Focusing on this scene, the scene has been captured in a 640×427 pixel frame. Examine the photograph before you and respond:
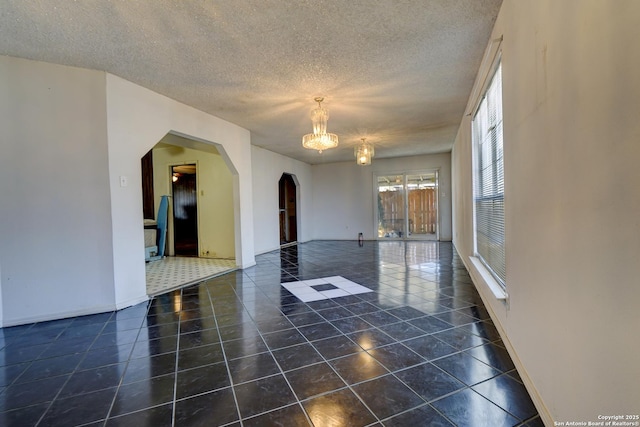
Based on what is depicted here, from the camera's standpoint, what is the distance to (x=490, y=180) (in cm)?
290

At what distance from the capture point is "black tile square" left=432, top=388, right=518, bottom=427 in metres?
1.41

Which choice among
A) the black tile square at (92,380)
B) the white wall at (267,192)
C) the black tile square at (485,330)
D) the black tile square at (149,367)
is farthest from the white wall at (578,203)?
the white wall at (267,192)

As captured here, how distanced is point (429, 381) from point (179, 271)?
4561mm

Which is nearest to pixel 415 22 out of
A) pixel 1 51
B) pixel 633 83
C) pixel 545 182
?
pixel 545 182

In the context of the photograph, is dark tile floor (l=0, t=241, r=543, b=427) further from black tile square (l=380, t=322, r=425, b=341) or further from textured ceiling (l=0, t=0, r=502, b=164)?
textured ceiling (l=0, t=0, r=502, b=164)

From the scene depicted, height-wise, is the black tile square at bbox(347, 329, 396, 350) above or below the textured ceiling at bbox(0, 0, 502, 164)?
below

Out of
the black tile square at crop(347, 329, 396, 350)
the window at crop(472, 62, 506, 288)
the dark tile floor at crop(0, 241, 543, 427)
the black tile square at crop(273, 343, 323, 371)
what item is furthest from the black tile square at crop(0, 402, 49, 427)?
the window at crop(472, 62, 506, 288)

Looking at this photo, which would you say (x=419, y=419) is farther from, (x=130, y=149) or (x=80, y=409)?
(x=130, y=149)

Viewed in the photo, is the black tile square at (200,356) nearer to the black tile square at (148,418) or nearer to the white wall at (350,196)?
the black tile square at (148,418)

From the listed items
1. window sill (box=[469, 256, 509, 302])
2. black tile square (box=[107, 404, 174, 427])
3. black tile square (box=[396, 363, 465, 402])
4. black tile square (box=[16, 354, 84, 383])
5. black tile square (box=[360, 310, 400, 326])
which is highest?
window sill (box=[469, 256, 509, 302])

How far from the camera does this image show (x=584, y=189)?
3.42 ft

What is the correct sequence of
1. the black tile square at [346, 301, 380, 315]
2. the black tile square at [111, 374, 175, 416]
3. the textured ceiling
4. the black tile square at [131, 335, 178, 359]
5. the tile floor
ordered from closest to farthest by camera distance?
1. the black tile square at [111, 374, 175, 416]
2. the textured ceiling
3. the black tile square at [131, 335, 178, 359]
4. the black tile square at [346, 301, 380, 315]
5. the tile floor

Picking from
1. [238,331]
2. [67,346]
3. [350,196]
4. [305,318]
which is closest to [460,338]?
[305,318]

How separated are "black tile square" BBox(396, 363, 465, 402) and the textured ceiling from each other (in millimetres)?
2529
